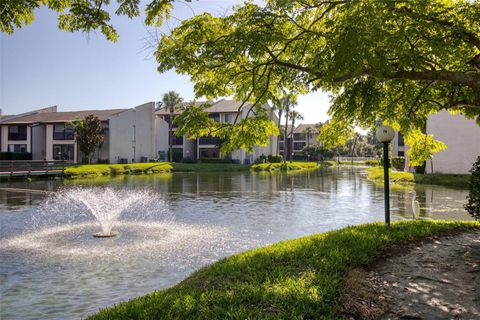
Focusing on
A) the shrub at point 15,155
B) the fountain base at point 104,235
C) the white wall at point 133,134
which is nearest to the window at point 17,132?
the shrub at point 15,155

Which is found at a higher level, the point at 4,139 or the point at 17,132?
the point at 17,132

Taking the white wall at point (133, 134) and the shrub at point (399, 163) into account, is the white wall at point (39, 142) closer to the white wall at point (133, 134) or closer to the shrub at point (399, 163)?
the white wall at point (133, 134)

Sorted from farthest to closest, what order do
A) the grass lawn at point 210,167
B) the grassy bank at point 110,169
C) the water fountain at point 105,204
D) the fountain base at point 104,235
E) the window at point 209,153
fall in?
the window at point 209,153 → the grass lawn at point 210,167 → the grassy bank at point 110,169 → the water fountain at point 105,204 → the fountain base at point 104,235

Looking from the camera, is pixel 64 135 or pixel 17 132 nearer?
pixel 64 135

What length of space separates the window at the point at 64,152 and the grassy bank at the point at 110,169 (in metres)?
13.9

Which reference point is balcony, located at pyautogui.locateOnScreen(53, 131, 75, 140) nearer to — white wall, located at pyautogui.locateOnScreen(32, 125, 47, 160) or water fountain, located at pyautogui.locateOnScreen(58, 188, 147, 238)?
white wall, located at pyautogui.locateOnScreen(32, 125, 47, 160)

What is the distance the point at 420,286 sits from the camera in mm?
6867

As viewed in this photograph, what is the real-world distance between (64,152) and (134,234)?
2128 inches

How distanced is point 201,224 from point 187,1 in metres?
11.0

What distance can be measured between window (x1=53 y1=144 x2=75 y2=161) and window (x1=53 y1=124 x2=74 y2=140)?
129cm

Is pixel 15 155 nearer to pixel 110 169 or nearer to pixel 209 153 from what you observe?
pixel 110 169

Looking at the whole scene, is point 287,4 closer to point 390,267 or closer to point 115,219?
point 390,267

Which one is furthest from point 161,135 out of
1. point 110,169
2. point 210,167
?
point 110,169

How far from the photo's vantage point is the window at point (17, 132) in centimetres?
6469
